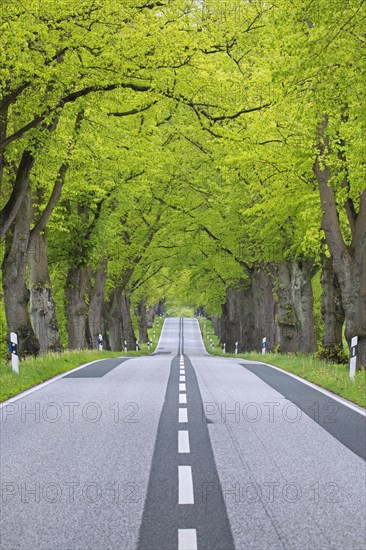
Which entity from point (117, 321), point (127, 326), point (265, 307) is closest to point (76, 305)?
point (265, 307)

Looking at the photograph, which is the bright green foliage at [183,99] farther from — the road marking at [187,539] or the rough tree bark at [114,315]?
the rough tree bark at [114,315]

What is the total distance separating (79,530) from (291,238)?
771 inches

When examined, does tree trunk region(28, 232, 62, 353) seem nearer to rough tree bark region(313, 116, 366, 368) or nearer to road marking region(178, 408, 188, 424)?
rough tree bark region(313, 116, 366, 368)

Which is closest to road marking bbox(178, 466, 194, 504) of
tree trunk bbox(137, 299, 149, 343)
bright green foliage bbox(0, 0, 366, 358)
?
bright green foliage bbox(0, 0, 366, 358)

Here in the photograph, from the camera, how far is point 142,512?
4848mm

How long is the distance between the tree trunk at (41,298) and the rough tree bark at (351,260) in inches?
378

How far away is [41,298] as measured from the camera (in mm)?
20781

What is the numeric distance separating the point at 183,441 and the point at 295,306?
18429 mm

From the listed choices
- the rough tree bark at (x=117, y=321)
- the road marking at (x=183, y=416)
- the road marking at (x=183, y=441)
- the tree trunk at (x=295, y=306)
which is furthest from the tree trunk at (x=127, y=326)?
the road marking at (x=183, y=441)

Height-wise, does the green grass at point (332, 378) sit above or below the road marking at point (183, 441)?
above

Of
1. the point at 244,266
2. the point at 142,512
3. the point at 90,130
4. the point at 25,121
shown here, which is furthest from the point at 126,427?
the point at 244,266

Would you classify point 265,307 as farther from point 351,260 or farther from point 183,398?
point 183,398

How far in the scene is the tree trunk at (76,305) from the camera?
26.0m

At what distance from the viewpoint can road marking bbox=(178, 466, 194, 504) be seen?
516cm
